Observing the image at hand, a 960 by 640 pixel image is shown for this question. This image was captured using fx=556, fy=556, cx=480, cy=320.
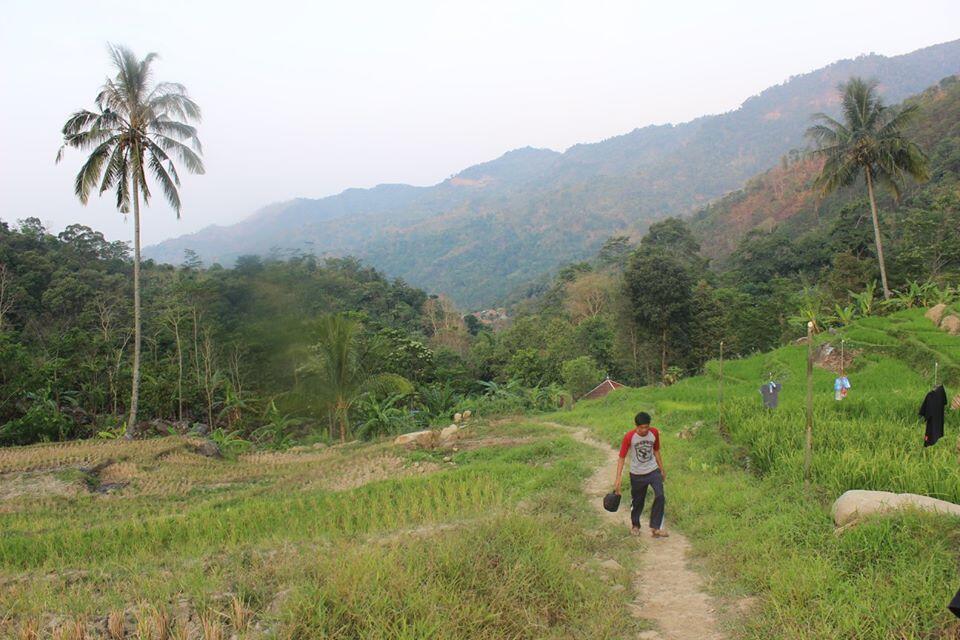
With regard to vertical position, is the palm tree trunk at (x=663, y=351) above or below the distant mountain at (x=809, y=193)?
below

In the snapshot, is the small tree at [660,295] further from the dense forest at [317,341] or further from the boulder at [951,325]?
the boulder at [951,325]

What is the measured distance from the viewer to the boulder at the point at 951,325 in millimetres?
15352

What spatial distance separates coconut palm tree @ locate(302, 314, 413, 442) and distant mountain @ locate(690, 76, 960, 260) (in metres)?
32.5

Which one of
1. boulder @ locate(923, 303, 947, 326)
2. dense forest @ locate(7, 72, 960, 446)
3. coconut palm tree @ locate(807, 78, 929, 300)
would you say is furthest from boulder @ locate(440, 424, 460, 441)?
coconut palm tree @ locate(807, 78, 929, 300)

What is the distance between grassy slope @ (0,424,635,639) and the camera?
3.85 metres

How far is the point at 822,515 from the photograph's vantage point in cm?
560

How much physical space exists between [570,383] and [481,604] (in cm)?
2389

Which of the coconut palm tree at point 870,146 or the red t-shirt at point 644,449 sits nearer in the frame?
the red t-shirt at point 644,449

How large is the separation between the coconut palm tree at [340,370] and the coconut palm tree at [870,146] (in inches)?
790

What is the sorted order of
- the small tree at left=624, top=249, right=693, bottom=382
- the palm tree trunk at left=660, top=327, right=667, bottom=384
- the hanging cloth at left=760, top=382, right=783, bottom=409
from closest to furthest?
the hanging cloth at left=760, top=382, right=783, bottom=409, the small tree at left=624, top=249, right=693, bottom=382, the palm tree trunk at left=660, top=327, right=667, bottom=384

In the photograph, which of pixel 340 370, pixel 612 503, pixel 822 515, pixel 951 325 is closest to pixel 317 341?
pixel 340 370

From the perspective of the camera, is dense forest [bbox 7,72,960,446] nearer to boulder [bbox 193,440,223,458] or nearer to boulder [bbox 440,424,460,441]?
boulder [bbox 193,440,223,458]

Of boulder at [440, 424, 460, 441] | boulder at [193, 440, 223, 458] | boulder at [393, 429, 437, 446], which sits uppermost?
boulder at [193, 440, 223, 458]

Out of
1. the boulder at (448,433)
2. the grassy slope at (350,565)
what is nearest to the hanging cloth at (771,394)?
the grassy slope at (350,565)
